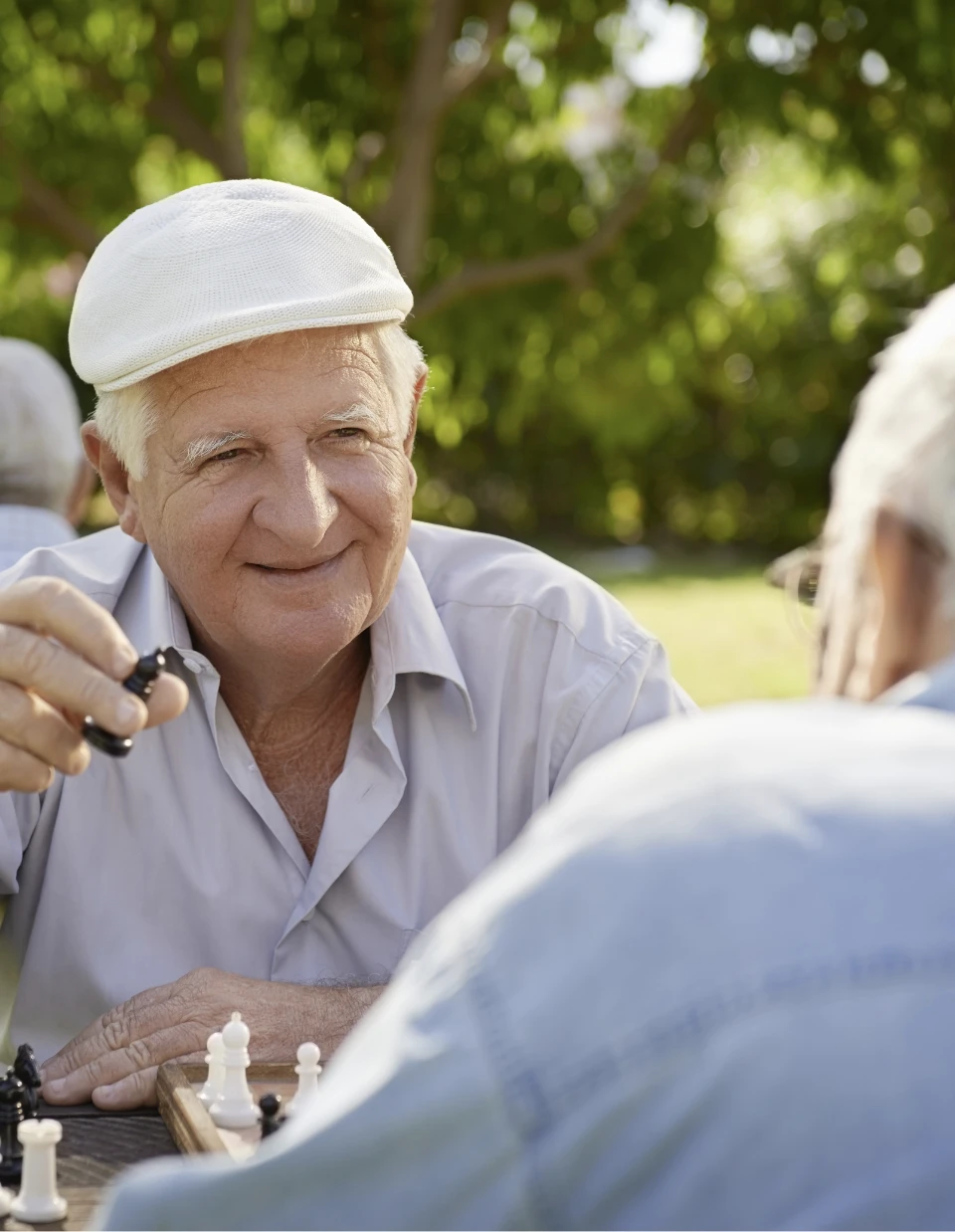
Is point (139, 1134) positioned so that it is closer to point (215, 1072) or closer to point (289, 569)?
point (215, 1072)

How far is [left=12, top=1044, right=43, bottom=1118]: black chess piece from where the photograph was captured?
6.40 feet

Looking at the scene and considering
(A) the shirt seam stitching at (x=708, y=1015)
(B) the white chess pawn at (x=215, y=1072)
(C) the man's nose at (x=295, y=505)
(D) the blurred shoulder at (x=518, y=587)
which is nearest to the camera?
(A) the shirt seam stitching at (x=708, y=1015)

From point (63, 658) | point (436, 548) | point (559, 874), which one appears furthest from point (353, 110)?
point (559, 874)

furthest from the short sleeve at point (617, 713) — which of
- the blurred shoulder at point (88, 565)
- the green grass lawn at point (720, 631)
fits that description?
the green grass lawn at point (720, 631)

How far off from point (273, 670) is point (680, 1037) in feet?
5.44

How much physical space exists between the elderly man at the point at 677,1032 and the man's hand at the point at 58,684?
2.74 feet

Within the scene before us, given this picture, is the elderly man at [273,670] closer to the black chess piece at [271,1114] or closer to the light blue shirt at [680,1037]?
the black chess piece at [271,1114]

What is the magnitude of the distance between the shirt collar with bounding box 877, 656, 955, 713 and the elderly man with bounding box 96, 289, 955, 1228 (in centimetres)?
16

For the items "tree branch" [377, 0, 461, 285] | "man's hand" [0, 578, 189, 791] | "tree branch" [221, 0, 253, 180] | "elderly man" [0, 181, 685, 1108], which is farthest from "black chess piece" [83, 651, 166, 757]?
"tree branch" [377, 0, 461, 285]

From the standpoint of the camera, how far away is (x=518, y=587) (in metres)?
2.82

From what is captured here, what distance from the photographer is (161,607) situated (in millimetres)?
2668

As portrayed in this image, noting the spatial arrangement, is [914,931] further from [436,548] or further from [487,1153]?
[436,548]

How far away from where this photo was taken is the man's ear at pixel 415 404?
2.73 metres

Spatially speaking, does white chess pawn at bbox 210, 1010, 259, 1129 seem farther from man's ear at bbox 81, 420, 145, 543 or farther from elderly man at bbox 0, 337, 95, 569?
Result: elderly man at bbox 0, 337, 95, 569
